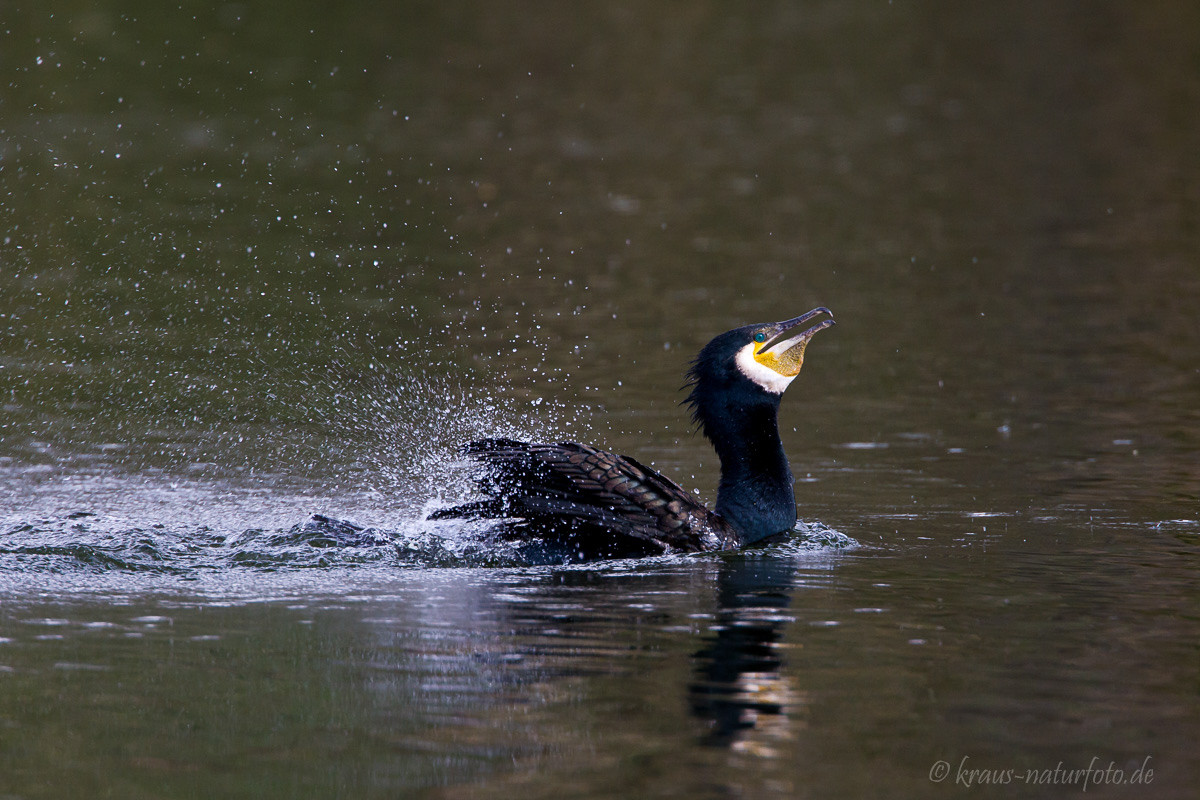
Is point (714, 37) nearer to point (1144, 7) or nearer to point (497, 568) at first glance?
point (1144, 7)

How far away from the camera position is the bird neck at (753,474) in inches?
399

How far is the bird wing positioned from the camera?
9609mm

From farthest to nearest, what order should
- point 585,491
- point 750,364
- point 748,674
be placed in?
point 750,364, point 585,491, point 748,674

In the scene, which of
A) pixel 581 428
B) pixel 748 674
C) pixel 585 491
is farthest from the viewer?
pixel 581 428

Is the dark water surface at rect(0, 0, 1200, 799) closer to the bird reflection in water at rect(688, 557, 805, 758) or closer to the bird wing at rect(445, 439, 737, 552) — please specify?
the bird reflection in water at rect(688, 557, 805, 758)

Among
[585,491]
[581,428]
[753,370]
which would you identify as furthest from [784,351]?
[581,428]

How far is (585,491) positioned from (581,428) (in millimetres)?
3392

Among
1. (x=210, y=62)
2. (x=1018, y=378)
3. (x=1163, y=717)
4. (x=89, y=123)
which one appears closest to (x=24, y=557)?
(x=1163, y=717)

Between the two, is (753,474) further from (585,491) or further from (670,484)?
(585,491)

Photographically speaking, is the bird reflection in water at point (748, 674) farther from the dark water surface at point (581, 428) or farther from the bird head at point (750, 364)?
the bird head at point (750, 364)

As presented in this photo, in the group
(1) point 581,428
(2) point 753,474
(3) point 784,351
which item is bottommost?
(2) point 753,474

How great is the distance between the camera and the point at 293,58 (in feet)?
120

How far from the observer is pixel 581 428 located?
13.0 m

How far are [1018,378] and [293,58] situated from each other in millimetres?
25888
